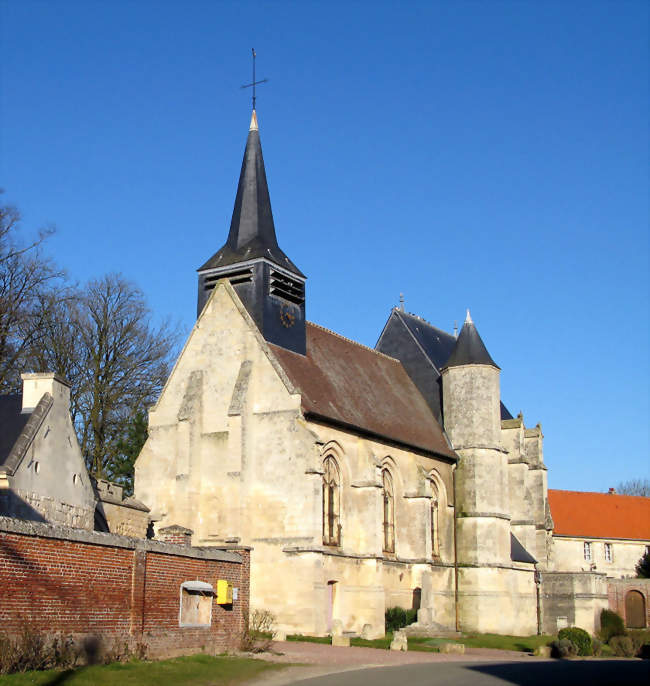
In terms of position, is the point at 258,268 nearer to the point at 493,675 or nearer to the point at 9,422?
the point at 9,422

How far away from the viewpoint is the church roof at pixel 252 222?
3062cm

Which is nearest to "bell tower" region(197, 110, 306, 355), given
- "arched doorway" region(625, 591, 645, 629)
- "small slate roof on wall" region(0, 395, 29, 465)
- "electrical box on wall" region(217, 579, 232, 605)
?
"small slate roof on wall" region(0, 395, 29, 465)

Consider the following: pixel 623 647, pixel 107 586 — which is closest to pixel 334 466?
pixel 623 647

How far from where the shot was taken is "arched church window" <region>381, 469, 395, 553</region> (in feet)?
101

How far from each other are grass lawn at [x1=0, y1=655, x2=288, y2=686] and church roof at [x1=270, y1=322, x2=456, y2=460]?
37.8 feet

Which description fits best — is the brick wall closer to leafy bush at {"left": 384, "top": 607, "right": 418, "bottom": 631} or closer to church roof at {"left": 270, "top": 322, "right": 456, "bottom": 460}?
church roof at {"left": 270, "top": 322, "right": 456, "bottom": 460}

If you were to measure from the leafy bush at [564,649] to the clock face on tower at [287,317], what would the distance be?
1291cm

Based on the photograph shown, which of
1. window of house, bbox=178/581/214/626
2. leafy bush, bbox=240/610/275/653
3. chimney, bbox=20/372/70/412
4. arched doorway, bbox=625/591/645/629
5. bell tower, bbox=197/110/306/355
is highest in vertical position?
bell tower, bbox=197/110/306/355

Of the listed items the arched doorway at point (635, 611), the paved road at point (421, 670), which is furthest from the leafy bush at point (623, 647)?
the arched doorway at point (635, 611)

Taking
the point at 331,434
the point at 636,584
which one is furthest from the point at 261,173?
the point at 636,584

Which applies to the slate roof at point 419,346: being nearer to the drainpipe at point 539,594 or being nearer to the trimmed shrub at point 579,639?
the drainpipe at point 539,594

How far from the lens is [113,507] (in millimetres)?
26219

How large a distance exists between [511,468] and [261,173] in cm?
1619

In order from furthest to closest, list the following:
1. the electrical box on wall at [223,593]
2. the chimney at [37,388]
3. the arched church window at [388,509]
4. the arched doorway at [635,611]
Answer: the arched doorway at [635,611]
the arched church window at [388,509]
the chimney at [37,388]
the electrical box on wall at [223,593]
